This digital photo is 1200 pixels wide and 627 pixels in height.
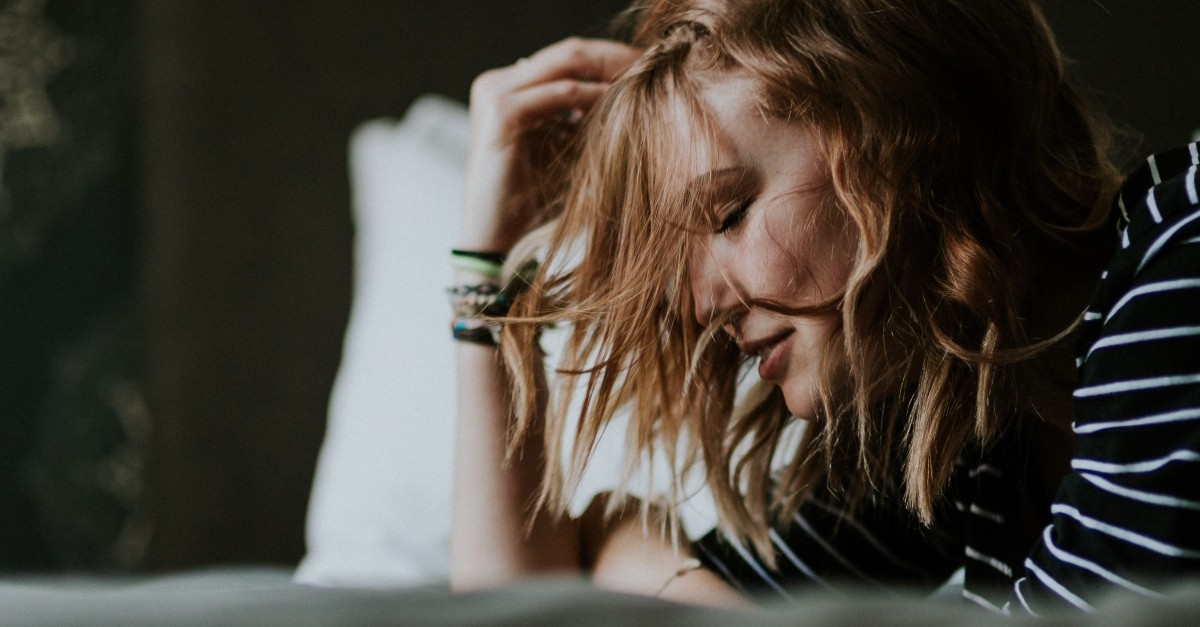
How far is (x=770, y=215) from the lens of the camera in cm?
57

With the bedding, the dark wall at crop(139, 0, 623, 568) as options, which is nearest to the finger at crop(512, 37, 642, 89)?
the dark wall at crop(139, 0, 623, 568)

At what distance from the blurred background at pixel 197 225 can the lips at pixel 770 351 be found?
550mm

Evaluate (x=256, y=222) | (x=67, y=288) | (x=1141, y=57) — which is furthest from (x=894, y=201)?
(x=67, y=288)

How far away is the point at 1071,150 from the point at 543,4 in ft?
2.23

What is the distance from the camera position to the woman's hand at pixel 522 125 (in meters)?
0.79

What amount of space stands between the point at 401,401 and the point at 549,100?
1.15 ft

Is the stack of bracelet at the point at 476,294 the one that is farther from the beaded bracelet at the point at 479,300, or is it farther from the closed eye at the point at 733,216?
the closed eye at the point at 733,216

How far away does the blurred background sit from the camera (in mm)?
1170

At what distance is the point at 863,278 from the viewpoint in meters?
0.56

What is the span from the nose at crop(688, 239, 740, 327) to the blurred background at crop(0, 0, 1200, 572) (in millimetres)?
573

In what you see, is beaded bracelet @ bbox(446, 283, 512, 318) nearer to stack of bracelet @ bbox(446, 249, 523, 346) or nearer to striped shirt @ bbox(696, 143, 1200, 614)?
stack of bracelet @ bbox(446, 249, 523, 346)

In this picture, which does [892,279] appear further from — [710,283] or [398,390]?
[398,390]

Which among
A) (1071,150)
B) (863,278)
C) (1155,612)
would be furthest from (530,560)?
(1155,612)

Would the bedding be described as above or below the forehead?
below
